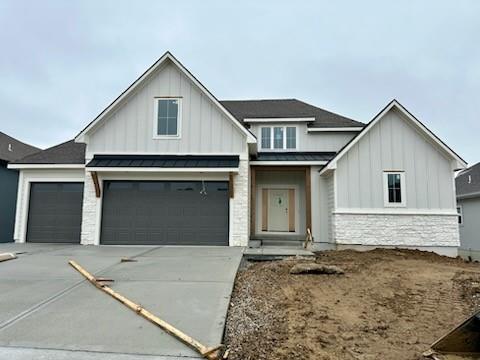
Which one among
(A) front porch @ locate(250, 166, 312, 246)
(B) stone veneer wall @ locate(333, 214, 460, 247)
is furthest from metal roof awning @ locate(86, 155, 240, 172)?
(B) stone veneer wall @ locate(333, 214, 460, 247)

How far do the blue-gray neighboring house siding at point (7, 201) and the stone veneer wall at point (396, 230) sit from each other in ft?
47.4

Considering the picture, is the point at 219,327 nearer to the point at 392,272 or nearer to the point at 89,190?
the point at 392,272

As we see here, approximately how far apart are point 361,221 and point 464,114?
2088 cm

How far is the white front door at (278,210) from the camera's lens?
554 inches

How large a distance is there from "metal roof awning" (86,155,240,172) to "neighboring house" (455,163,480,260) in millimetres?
14026

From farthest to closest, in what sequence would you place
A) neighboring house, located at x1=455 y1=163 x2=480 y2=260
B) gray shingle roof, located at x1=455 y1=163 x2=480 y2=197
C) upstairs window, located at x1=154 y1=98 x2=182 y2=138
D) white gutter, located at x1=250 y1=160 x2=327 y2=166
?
1. gray shingle roof, located at x1=455 y1=163 x2=480 y2=197
2. neighboring house, located at x1=455 y1=163 x2=480 y2=260
3. white gutter, located at x1=250 y1=160 x2=327 y2=166
4. upstairs window, located at x1=154 y1=98 x2=182 y2=138

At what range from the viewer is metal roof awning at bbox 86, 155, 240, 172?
10820 mm

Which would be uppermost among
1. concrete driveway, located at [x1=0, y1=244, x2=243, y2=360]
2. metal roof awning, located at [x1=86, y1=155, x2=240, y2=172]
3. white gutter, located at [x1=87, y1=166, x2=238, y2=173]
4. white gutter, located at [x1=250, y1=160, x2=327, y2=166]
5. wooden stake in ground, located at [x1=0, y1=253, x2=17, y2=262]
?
white gutter, located at [x1=250, y1=160, x2=327, y2=166]

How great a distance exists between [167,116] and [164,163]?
2018 mm

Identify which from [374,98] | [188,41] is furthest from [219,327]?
[374,98]

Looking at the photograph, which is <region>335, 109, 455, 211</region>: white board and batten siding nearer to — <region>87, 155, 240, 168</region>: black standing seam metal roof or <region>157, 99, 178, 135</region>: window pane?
<region>87, 155, 240, 168</region>: black standing seam metal roof

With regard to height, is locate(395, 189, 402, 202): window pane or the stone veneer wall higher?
locate(395, 189, 402, 202): window pane

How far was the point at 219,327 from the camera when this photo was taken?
3.65m

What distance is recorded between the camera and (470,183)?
17594 millimetres
